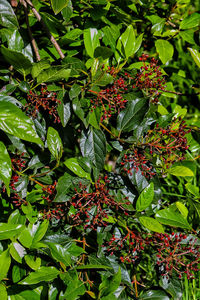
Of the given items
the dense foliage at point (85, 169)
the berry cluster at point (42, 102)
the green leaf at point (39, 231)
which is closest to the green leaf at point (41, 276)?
the dense foliage at point (85, 169)

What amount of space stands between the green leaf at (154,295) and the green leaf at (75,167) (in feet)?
2.13

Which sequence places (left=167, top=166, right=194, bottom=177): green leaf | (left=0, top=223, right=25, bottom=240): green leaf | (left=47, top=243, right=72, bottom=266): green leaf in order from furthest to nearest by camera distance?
(left=167, top=166, right=194, bottom=177): green leaf → (left=47, top=243, right=72, bottom=266): green leaf → (left=0, top=223, right=25, bottom=240): green leaf

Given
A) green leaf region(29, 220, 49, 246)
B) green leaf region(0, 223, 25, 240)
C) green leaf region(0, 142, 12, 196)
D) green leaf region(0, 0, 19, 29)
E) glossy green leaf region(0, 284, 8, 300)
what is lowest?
glossy green leaf region(0, 284, 8, 300)

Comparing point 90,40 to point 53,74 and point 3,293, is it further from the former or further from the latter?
point 3,293

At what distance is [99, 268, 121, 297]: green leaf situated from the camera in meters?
1.38

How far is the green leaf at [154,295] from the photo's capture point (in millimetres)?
1572

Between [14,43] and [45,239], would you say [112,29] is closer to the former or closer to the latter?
[14,43]

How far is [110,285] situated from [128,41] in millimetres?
1196

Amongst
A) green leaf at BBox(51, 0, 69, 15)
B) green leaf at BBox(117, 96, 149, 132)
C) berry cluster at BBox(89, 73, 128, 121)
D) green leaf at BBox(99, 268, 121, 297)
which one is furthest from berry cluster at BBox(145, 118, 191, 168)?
green leaf at BBox(51, 0, 69, 15)

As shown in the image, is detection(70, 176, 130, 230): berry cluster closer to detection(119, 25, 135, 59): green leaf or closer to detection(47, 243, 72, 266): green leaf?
detection(47, 243, 72, 266): green leaf

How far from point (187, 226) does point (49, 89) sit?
37.4 inches

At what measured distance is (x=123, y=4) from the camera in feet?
5.83

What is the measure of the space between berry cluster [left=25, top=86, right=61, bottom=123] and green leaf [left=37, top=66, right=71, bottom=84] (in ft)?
0.22

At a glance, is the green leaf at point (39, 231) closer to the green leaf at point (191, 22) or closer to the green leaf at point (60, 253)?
the green leaf at point (60, 253)
